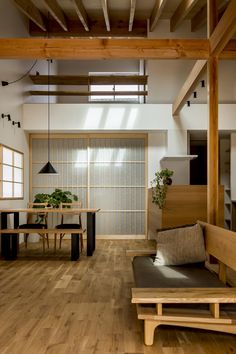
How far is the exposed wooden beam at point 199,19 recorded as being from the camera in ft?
22.2

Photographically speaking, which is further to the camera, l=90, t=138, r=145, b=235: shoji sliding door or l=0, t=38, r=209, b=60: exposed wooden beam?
l=90, t=138, r=145, b=235: shoji sliding door

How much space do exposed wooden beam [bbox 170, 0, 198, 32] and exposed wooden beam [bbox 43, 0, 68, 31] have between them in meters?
2.19

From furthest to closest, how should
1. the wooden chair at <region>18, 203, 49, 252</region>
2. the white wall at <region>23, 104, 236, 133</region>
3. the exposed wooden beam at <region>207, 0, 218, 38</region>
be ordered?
the white wall at <region>23, 104, 236, 133</region>
the wooden chair at <region>18, 203, 49, 252</region>
the exposed wooden beam at <region>207, 0, 218, 38</region>

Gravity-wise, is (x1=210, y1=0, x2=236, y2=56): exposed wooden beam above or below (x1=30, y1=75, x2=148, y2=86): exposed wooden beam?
below

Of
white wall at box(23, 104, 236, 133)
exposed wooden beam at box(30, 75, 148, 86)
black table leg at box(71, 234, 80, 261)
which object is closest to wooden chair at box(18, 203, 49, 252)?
black table leg at box(71, 234, 80, 261)

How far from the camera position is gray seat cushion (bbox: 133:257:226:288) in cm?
259

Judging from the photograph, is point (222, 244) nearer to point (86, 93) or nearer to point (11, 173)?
point (11, 173)

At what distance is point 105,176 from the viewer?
7.52 metres

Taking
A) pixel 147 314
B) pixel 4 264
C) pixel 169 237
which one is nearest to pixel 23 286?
pixel 4 264

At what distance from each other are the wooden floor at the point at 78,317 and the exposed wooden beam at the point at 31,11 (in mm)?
4175

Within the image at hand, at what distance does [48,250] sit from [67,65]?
5.60m

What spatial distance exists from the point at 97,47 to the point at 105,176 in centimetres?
370

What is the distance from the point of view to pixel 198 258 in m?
3.18

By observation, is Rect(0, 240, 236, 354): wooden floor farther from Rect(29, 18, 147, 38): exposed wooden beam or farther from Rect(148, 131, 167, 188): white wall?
Rect(29, 18, 147, 38): exposed wooden beam
